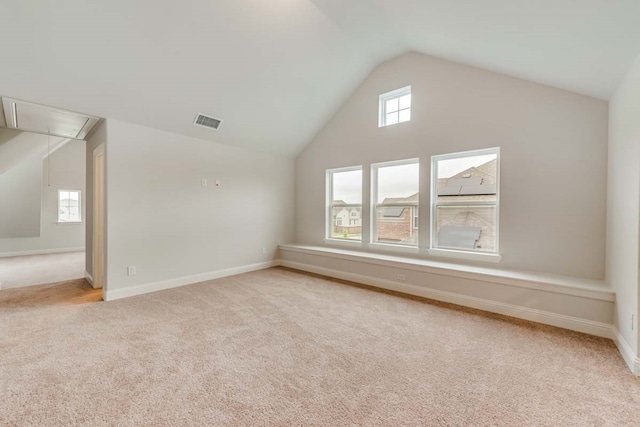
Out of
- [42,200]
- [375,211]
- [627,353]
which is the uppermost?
[42,200]

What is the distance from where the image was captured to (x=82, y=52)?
2748mm

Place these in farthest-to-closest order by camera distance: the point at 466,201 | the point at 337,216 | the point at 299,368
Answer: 1. the point at 337,216
2. the point at 466,201
3. the point at 299,368

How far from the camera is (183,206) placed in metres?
4.32

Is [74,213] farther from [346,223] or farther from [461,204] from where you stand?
[461,204]

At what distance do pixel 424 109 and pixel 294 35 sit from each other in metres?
2.14

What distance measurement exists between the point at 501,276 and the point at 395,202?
1944mm

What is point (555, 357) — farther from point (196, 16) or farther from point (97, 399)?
point (196, 16)

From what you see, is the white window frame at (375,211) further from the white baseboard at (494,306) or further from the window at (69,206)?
the window at (69,206)

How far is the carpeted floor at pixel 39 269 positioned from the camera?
4.59 m

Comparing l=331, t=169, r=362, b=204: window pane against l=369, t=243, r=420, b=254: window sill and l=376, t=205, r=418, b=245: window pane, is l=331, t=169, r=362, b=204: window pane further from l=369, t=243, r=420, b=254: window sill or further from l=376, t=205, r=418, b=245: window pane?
l=369, t=243, r=420, b=254: window sill

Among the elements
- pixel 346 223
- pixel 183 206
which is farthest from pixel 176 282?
pixel 346 223

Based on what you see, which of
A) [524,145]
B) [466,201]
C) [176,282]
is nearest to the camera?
[524,145]

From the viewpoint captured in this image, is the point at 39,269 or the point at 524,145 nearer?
the point at 524,145

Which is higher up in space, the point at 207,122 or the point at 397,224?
the point at 207,122
